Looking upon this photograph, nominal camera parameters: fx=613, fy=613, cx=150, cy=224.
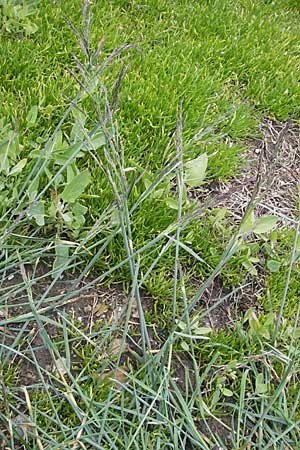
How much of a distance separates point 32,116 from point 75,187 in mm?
407

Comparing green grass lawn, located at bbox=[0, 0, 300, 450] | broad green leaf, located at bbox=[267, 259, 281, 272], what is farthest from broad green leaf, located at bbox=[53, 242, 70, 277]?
broad green leaf, located at bbox=[267, 259, 281, 272]

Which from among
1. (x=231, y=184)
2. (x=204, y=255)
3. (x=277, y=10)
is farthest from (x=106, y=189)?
(x=277, y=10)

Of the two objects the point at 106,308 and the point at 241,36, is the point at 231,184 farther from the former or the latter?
the point at 241,36

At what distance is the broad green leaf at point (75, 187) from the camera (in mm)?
2246

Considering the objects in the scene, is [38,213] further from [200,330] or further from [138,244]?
[200,330]

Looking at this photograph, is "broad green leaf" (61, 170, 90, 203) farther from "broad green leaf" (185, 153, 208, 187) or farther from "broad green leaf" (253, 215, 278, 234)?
"broad green leaf" (253, 215, 278, 234)

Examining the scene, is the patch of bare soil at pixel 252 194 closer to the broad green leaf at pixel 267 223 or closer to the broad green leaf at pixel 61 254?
the broad green leaf at pixel 267 223

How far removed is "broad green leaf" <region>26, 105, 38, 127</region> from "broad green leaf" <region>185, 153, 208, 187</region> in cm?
64

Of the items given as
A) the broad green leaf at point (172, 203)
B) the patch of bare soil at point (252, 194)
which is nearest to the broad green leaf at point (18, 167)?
the broad green leaf at point (172, 203)

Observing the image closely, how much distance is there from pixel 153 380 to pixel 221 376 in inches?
11.3

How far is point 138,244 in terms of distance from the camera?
92.0 inches

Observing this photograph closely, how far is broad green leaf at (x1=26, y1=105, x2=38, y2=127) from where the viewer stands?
8.00ft

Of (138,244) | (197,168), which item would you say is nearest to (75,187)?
(138,244)

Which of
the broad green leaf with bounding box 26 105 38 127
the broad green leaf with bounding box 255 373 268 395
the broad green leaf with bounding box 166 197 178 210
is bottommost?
the broad green leaf with bounding box 255 373 268 395
